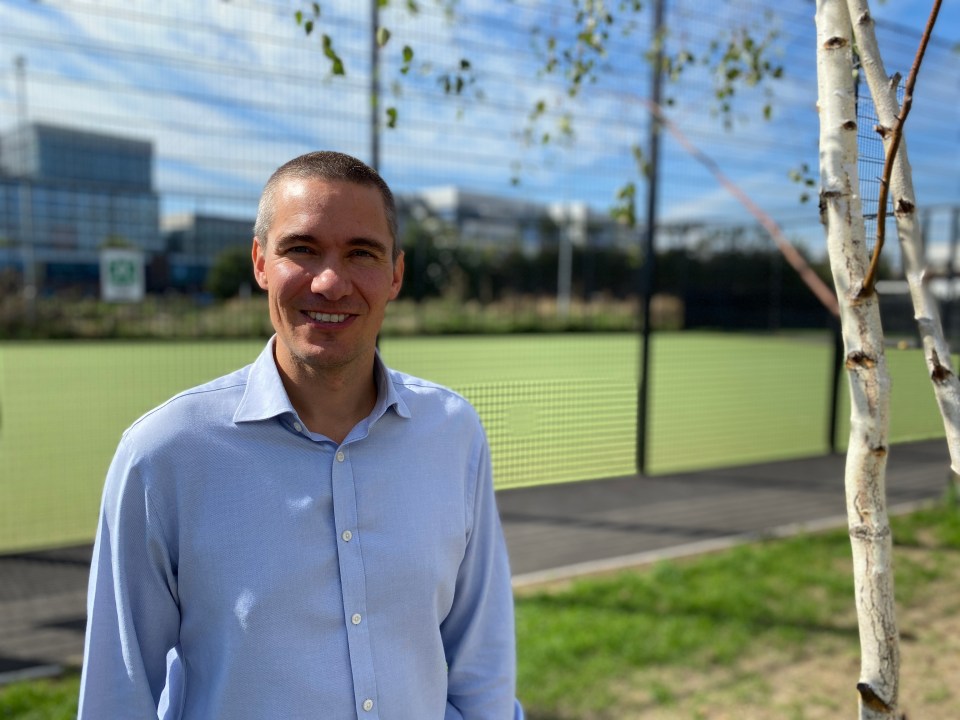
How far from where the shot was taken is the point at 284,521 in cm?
122

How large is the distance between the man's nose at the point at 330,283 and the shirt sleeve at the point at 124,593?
40cm

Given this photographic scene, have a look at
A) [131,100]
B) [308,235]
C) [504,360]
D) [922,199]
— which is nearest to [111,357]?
[131,100]

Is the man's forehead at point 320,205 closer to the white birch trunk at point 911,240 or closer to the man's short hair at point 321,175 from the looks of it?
the man's short hair at point 321,175

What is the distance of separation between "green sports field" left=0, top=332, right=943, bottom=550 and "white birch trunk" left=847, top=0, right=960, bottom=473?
1033mm

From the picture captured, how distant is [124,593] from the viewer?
3.80 feet

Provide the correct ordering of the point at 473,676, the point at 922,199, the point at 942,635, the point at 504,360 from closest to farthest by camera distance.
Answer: the point at 473,676 < the point at 942,635 < the point at 922,199 < the point at 504,360

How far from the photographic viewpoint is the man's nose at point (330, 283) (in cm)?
126

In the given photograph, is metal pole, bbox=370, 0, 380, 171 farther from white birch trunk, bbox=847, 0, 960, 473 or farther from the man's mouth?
white birch trunk, bbox=847, 0, 960, 473

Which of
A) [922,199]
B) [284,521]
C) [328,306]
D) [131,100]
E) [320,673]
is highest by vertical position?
[131,100]

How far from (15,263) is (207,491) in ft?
27.0

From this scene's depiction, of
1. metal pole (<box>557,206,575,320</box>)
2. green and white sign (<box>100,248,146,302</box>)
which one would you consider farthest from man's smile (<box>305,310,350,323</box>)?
metal pole (<box>557,206,575,320</box>)

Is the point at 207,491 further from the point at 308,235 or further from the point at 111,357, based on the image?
the point at 111,357

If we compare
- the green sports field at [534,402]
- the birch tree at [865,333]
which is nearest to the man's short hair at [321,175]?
the birch tree at [865,333]

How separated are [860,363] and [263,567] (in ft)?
3.51
